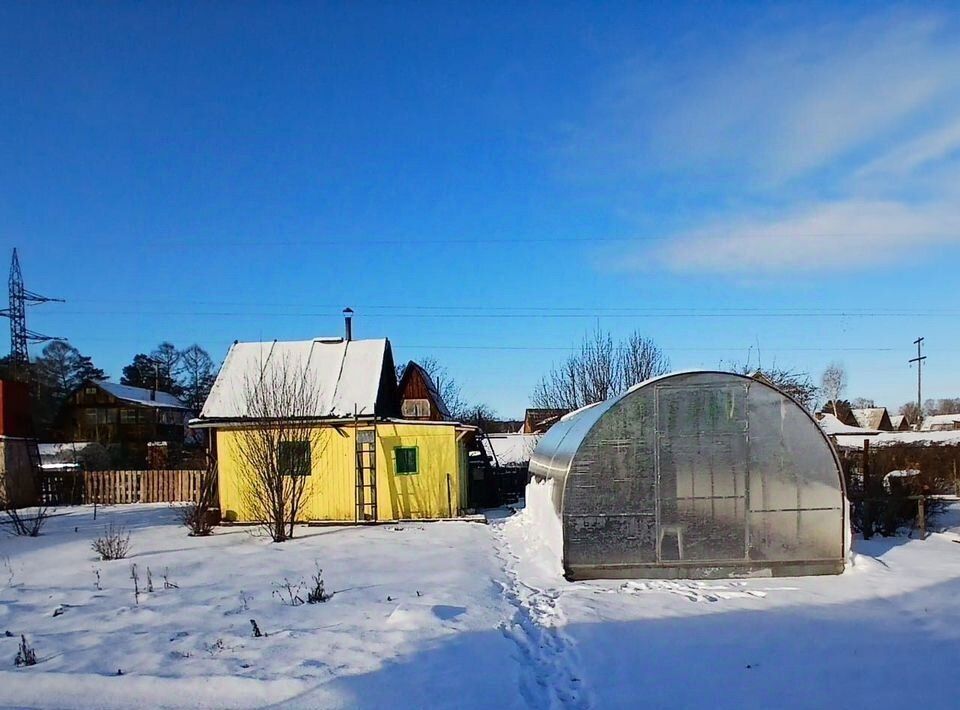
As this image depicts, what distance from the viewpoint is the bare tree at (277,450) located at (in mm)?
16109

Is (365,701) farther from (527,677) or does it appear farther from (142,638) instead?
(142,638)

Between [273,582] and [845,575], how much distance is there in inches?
354

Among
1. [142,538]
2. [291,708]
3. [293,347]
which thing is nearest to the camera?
[291,708]

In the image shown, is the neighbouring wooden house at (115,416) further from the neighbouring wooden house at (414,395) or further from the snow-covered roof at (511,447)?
the snow-covered roof at (511,447)

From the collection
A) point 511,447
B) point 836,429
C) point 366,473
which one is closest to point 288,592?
point 366,473

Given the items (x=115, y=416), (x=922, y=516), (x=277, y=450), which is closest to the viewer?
(x=922, y=516)

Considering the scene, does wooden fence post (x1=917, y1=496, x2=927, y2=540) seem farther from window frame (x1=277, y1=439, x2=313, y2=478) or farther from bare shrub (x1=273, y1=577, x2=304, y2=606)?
window frame (x1=277, y1=439, x2=313, y2=478)

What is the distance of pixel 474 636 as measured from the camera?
759 cm

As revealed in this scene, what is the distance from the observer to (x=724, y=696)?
20.3 feet

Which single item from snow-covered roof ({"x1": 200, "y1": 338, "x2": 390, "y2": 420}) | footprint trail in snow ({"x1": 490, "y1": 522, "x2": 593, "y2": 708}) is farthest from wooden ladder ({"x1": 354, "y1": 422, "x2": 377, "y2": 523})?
footprint trail in snow ({"x1": 490, "y1": 522, "x2": 593, "y2": 708})

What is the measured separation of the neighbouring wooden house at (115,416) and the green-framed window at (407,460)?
32898 mm

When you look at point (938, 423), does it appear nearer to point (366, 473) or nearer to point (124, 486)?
point (366, 473)

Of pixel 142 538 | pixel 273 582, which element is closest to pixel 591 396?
pixel 142 538

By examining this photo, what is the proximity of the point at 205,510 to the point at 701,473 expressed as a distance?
12367mm
